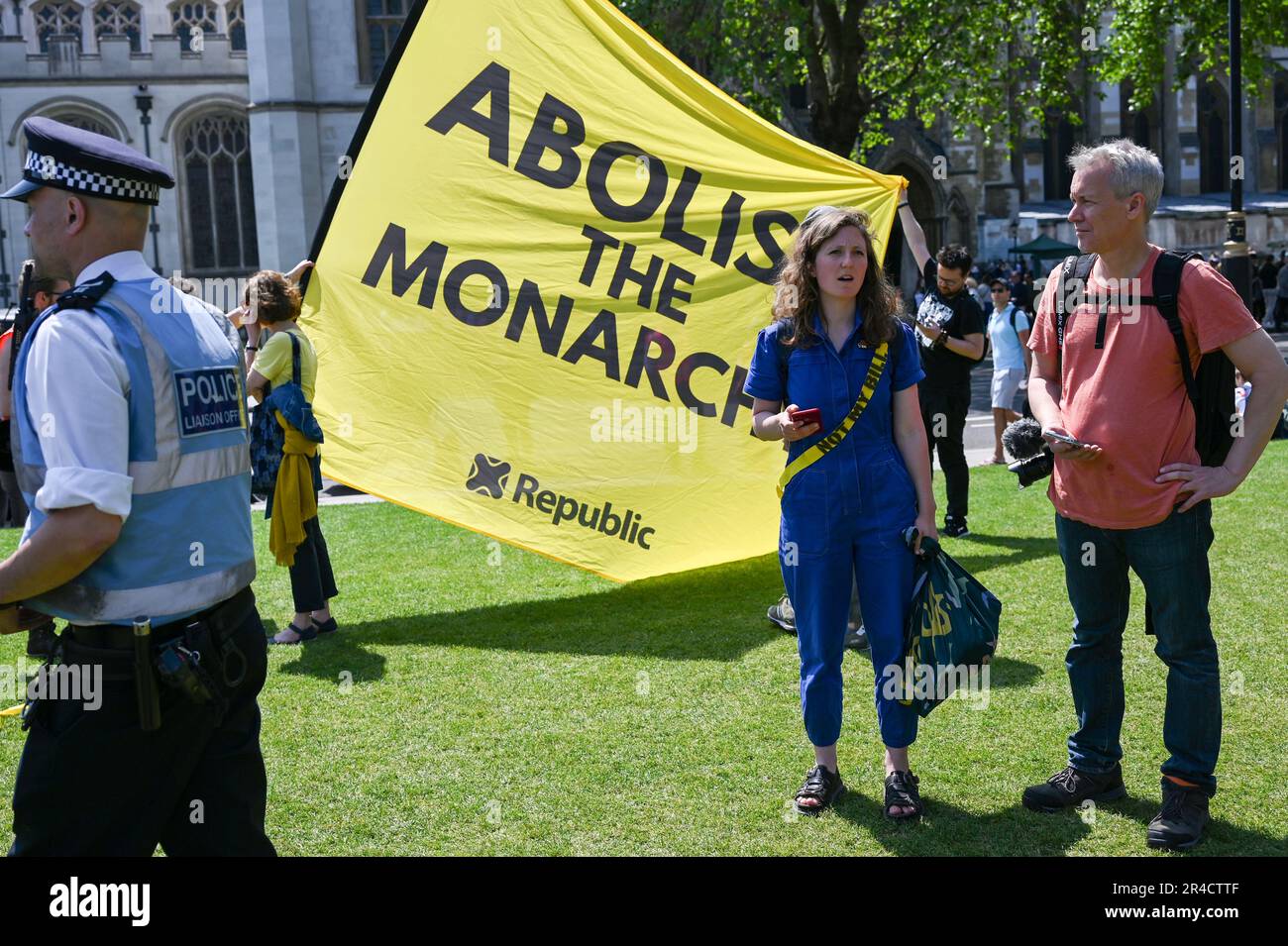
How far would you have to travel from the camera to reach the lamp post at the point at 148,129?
3775 centimetres

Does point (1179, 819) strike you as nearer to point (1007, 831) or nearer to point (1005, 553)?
point (1007, 831)

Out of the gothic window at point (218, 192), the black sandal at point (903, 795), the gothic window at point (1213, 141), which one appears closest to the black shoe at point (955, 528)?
the black sandal at point (903, 795)

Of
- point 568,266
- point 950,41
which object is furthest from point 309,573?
point 950,41

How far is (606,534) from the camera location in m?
7.46

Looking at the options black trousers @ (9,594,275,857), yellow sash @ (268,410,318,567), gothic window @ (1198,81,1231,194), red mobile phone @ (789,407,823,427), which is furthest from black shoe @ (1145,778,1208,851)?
gothic window @ (1198,81,1231,194)

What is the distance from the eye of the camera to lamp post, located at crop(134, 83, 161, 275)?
3775 centimetres

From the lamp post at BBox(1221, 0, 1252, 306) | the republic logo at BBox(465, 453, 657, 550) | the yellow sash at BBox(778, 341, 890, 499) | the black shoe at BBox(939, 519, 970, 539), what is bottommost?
the black shoe at BBox(939, 519, 970, 539)

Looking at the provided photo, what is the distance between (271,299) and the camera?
6.90 m

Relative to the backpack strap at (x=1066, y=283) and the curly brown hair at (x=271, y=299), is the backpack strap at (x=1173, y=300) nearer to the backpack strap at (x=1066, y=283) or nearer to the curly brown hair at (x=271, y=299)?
the backpack strap at (x=1066, y=283)

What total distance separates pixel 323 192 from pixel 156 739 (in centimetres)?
3458

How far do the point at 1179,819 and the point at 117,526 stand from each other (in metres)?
3.31

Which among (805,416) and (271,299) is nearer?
(805,416)

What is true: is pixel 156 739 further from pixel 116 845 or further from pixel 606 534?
pixel 606 534

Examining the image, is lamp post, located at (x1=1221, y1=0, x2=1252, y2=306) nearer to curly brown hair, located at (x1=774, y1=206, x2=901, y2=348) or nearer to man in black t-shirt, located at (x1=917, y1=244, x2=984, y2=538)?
man in black t-shirt, located at (x1=917, y1=244, x2=984, y2=538)
